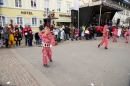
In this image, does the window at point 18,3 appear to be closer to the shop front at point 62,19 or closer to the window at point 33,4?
the window at point 33,4

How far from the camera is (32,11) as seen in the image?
21688 millimetres

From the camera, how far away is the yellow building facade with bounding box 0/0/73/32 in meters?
18.9

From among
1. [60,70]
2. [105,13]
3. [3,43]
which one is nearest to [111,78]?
[60,70]

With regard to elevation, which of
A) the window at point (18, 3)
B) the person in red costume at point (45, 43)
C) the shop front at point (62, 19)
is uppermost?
the window at point (18, 3)

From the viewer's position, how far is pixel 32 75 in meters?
4.64

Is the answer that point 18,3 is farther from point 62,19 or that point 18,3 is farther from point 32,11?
point 62,19

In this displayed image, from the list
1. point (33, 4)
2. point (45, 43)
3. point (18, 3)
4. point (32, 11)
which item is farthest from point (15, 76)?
point (33, 4)

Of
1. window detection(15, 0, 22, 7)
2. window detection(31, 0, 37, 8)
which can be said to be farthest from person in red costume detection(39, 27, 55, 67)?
window detection(31, 0, 37, 8)

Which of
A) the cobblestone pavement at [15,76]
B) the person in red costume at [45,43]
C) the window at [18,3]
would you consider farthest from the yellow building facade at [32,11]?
the person in red costume at [45,43]

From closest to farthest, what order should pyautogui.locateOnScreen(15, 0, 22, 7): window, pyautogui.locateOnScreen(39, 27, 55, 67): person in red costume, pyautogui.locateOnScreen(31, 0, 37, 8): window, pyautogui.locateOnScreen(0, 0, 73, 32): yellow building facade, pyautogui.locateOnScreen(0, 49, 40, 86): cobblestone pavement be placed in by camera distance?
pyautogui.locateOnScreen(0, 49, 40, 86): cobblestone pavement → pyautogui.locateOnScreen(39, 27, 55, 67): person in red costume → pyautogui.locateOnScreen(0, 0, 73, 32): yellow building facade → pyautogui.locateOnScreen(15, 0, 22, 7): window → pyautogui.locateOnScreen(31, 0, 37, 8): window

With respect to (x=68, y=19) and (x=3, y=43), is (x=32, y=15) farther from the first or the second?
(x=3, y=43)

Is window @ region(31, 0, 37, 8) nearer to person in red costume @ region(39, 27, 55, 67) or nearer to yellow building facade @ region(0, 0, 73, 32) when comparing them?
yellow building facade @ region(0, 0, 73, 32)

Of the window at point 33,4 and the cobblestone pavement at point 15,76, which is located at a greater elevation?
the window at point 33,4

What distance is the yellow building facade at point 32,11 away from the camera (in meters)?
18.9
